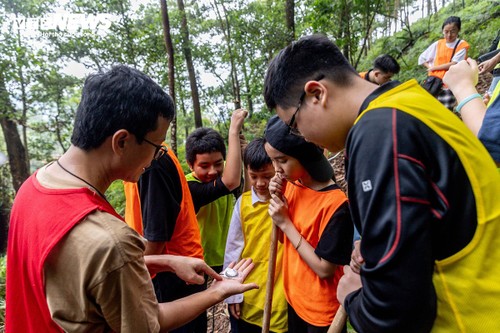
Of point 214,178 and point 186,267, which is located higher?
point 214,178

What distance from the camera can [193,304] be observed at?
155 cm

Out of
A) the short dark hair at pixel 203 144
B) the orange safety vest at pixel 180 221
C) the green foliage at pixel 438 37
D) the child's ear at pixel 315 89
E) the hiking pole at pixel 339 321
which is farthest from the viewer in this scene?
the green foliage at pixel 438 37

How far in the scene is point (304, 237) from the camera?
6.93ft

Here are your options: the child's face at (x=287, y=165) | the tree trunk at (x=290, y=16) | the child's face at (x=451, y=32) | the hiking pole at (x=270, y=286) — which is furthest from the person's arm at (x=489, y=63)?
the tree trunk at (x=290, y=16)

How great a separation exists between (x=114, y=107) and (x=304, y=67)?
815 mm

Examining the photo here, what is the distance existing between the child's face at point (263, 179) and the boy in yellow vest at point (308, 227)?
267mm

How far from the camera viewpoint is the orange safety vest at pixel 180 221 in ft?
7.68

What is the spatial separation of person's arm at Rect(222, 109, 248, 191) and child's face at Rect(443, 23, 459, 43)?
17.5 feet

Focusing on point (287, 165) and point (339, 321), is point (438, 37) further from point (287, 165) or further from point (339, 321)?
point (339, 321)

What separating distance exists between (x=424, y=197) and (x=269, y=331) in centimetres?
192

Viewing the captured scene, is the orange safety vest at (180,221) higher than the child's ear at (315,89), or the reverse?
the child's ear at (315,89)

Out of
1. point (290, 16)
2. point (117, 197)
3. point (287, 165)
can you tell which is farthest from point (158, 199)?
point (117, 197)

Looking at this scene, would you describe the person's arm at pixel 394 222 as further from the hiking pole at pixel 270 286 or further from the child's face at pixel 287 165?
the hiking pole at pixel 270 286

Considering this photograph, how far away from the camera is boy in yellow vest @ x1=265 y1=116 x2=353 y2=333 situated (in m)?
1.91
